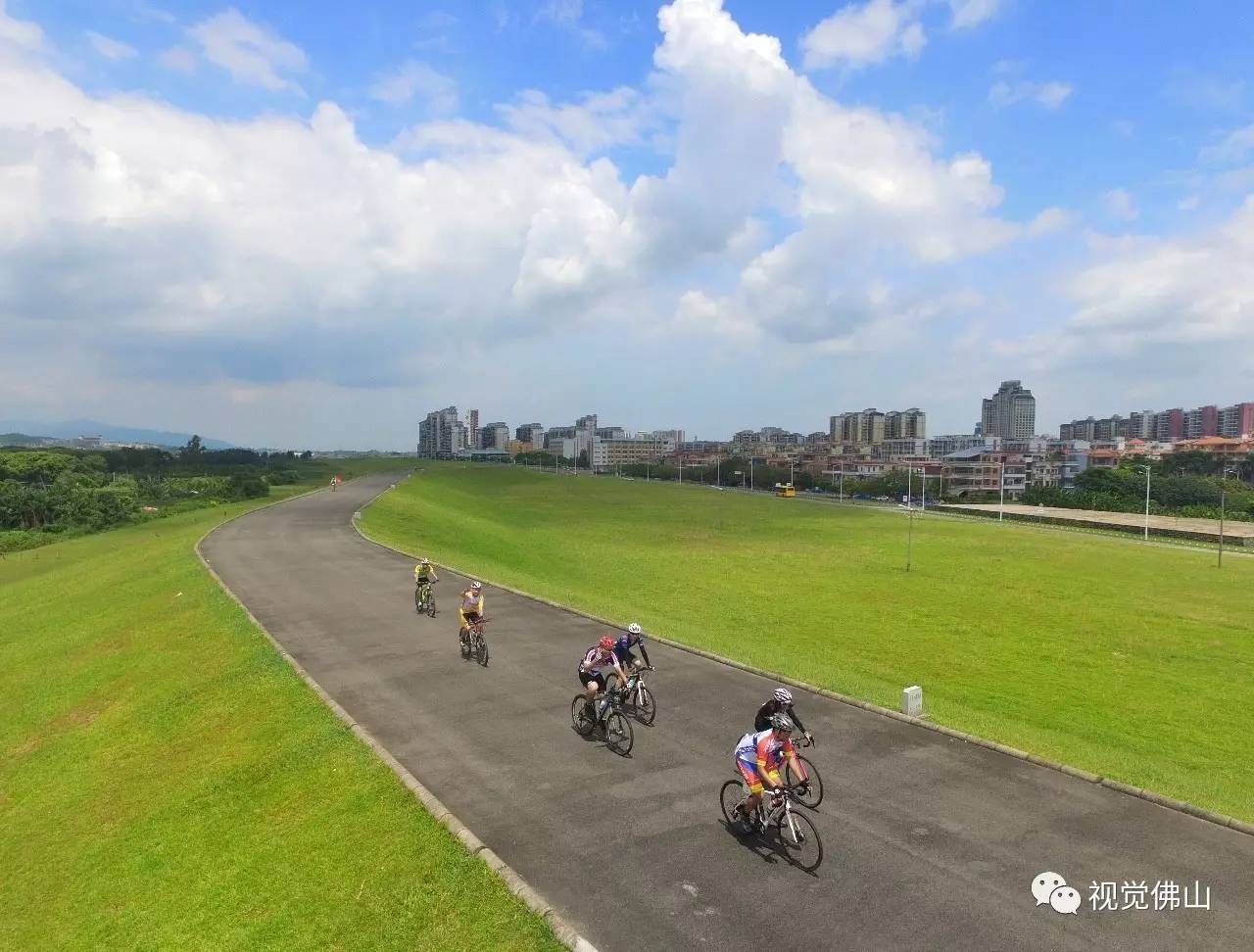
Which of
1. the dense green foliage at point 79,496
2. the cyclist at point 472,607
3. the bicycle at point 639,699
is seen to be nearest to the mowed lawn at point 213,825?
the cyclist at point 472,607

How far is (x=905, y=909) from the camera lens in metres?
9.00

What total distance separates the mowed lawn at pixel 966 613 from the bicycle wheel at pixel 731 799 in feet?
15.3

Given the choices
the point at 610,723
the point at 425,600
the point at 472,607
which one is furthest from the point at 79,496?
the point at 610,723

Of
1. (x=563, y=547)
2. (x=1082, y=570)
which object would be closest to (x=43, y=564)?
(x=563, y=547)

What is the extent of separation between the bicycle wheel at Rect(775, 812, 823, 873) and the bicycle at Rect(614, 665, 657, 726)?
14.4 feet

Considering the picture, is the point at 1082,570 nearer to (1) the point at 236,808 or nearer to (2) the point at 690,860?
(2) the point at 690,860

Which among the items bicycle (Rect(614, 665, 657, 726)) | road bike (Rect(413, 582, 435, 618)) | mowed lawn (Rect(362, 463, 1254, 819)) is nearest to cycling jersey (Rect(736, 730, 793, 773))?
bicycle (Rect(614, 665, 657, 726))

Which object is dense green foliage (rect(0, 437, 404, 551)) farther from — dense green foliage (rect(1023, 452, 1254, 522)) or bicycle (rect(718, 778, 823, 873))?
dense green foliage (rect(1023, 452, 1254, 522))

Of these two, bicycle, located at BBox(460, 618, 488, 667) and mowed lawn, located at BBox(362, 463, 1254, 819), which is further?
bicycle, located at BBox(460, 618, 488, 667)

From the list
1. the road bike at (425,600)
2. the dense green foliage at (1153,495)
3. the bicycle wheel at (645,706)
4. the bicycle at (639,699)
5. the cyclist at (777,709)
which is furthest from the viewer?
the dense green foliage at (1153,495)

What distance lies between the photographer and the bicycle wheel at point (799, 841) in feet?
32.6

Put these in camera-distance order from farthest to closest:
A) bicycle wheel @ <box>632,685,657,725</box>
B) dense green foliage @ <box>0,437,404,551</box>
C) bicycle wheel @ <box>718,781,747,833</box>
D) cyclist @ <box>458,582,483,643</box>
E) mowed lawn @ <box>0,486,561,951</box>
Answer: dense green foliage @ <box>0,437,404,551</box>, cyclist @ <box>458,582,483,643</box>, bicycle wheel @ <box>632,685,657,725</box>, bicycle wheel @ <box>718,781,747,833</box>, mowed lawn @ <box>0,486,561,951</box>

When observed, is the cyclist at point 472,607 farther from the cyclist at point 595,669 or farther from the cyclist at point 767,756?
the cyclist at point 767,756

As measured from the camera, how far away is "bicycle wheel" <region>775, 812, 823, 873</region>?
9946 mm
